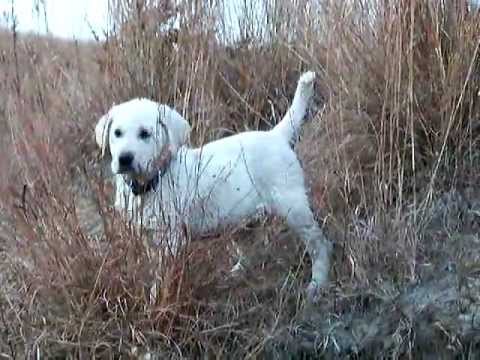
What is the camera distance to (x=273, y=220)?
428 cm

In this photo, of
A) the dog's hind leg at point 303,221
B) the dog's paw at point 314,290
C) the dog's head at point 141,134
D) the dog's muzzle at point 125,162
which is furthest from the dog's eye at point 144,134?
the dog's paw at point 314,290

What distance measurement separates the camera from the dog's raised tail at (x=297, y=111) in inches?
175

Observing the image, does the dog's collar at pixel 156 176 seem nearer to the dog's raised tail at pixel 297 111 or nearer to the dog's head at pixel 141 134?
the dog's head at pixel 141 134

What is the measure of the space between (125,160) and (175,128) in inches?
9.4

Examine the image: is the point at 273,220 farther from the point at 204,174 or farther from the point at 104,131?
the point at 104,131

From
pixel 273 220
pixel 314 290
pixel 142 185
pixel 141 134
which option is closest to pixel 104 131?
pixel 141 134

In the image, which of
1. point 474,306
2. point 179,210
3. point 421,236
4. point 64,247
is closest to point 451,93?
point 421,236

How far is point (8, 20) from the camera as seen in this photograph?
4.38m

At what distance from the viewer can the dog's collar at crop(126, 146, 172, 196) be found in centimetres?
399

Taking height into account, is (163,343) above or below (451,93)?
below

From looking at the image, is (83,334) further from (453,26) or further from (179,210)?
(453,26)

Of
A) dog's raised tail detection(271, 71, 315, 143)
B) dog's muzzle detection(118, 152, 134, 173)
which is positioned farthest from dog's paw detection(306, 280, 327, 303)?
dog's muzzle detection(118, 152, 134, 173)

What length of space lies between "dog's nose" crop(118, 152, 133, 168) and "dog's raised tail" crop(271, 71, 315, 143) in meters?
0.72

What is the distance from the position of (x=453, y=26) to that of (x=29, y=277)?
6.67 feet
